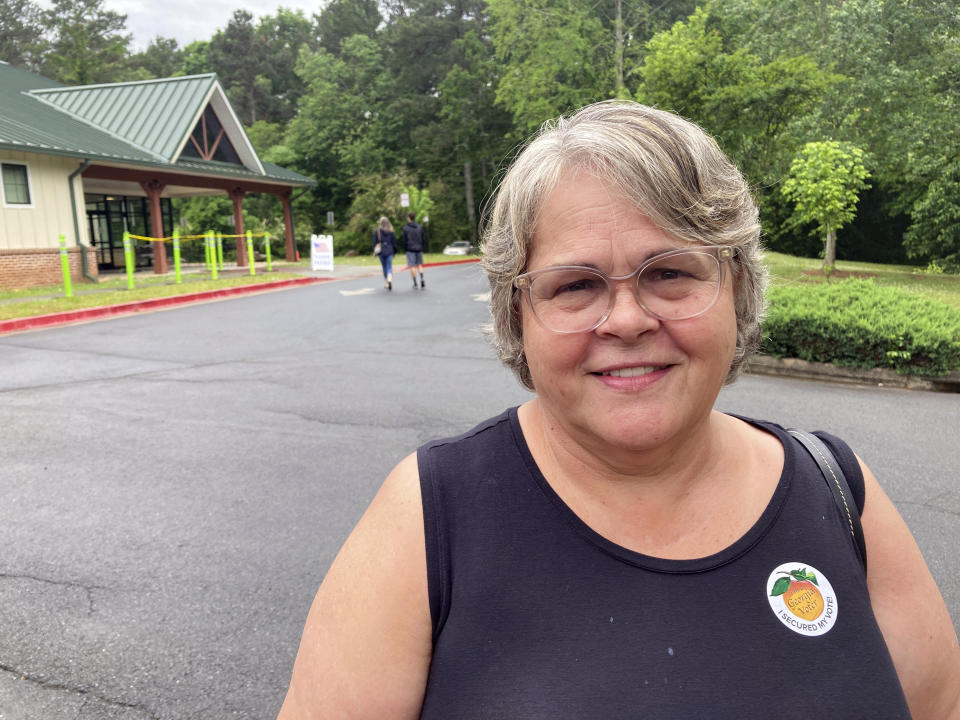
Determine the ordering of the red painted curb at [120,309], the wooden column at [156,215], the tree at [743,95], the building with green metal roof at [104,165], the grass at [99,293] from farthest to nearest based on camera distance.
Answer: the wooden column at [156,215], the tree at [743,95], the building with green metal roof at [104,165], the grass at [99,293], the red painted curb at [120,309]

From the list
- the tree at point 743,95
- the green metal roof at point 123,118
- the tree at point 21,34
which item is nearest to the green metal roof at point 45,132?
the green metal roof at point 123,118

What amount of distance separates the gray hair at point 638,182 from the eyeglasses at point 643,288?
0.05 metres

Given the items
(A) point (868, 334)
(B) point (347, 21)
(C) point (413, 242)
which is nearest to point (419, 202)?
(C) point (413, 242)

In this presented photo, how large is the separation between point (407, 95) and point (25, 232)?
35476mm

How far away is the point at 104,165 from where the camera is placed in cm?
2198

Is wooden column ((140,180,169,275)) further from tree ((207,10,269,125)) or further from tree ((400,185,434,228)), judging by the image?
tree ((207,10,269,125))

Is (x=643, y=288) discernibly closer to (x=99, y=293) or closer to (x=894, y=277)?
(x=99, y=293)

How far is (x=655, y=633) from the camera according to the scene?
1299 mm

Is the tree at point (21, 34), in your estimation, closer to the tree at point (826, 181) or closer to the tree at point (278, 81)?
the tree at point (278, 81)

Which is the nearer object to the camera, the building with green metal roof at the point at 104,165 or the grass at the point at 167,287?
the grass at the point at 167,287

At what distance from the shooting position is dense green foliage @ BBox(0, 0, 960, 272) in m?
23.4

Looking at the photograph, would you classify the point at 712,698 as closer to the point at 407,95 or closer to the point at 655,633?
the point at 655,633

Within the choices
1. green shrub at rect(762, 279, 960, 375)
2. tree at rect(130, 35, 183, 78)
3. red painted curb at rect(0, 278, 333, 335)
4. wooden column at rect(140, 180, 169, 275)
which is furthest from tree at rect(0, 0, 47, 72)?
green shrub at rect(762, 279, 960, 375)

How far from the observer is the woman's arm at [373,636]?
1285mm
